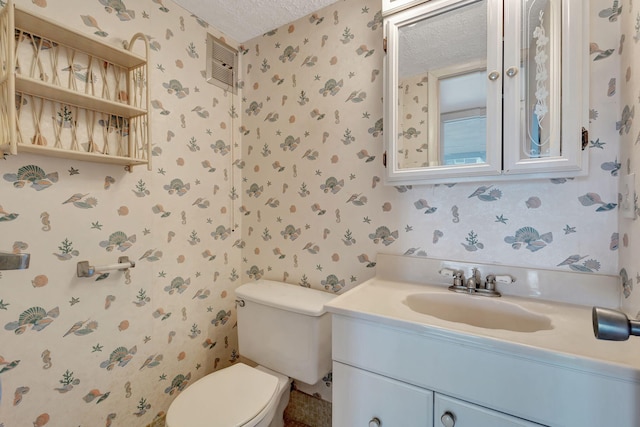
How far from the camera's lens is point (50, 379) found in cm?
108

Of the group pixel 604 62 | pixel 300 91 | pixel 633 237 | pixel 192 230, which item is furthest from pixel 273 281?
pixel 604 62

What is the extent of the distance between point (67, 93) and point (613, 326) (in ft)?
5.15

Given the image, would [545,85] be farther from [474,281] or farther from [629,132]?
[474,281]

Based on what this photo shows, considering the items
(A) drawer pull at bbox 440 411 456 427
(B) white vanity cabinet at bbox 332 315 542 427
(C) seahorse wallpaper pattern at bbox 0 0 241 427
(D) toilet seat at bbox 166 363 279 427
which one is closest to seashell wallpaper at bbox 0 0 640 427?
(C) seahorse wallpaper pattern at bbox 0 0 241 427

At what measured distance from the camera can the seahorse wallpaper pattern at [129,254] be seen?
1034mm

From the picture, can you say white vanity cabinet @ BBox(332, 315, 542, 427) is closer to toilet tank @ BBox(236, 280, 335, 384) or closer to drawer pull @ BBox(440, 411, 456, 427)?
drawer pull @ BBox(440, 411, 456, 427)

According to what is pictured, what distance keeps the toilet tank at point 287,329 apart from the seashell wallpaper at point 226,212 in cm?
20

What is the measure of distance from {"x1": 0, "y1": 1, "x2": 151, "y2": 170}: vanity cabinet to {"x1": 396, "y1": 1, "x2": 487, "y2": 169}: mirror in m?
1.08

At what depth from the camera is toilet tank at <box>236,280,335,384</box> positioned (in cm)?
126

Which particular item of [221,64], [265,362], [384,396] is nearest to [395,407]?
[384,396]

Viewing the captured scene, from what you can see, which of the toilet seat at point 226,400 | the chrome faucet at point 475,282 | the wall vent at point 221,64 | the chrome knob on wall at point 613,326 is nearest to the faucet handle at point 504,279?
the chrome faucet at point 475,282

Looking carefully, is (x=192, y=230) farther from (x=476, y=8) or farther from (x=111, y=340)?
(x=476, y=8)

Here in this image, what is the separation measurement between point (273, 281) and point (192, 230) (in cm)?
53

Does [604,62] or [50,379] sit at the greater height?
[604,62]
